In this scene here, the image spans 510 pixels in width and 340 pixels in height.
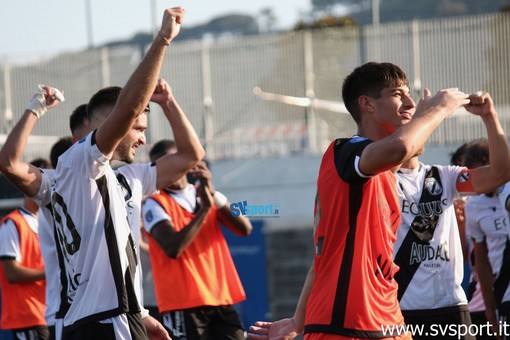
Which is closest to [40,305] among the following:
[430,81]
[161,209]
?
[161,209]

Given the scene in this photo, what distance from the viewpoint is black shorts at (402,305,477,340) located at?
20.7 ft

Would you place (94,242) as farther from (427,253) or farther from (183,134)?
(427,253)

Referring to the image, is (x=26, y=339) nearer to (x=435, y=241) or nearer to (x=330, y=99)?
(x=435, y=241)

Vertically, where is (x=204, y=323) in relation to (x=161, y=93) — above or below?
below

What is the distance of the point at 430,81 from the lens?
19250 millimetres

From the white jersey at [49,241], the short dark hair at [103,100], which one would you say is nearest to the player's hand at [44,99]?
the white jersey at [49,241]

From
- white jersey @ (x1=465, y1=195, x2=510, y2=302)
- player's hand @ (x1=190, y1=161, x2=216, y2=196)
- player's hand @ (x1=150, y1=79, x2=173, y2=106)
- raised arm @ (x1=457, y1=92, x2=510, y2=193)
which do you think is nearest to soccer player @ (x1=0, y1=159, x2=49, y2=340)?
player's hand @ (x1=190, y1=161, x2=216, y2=196)

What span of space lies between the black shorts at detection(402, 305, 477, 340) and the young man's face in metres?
1.69

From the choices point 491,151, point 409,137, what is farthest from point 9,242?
point 409,137

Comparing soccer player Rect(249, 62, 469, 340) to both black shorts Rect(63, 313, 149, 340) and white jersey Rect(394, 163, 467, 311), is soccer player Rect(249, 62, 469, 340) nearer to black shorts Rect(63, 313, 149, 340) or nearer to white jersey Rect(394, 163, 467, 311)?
black shorts Rect(63, 313, 149, 340)

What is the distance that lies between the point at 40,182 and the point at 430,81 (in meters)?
13.9

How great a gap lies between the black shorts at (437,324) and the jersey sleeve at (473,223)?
1410 mm

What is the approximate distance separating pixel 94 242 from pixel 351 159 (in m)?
1.48

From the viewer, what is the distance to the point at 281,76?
64.9 feet
